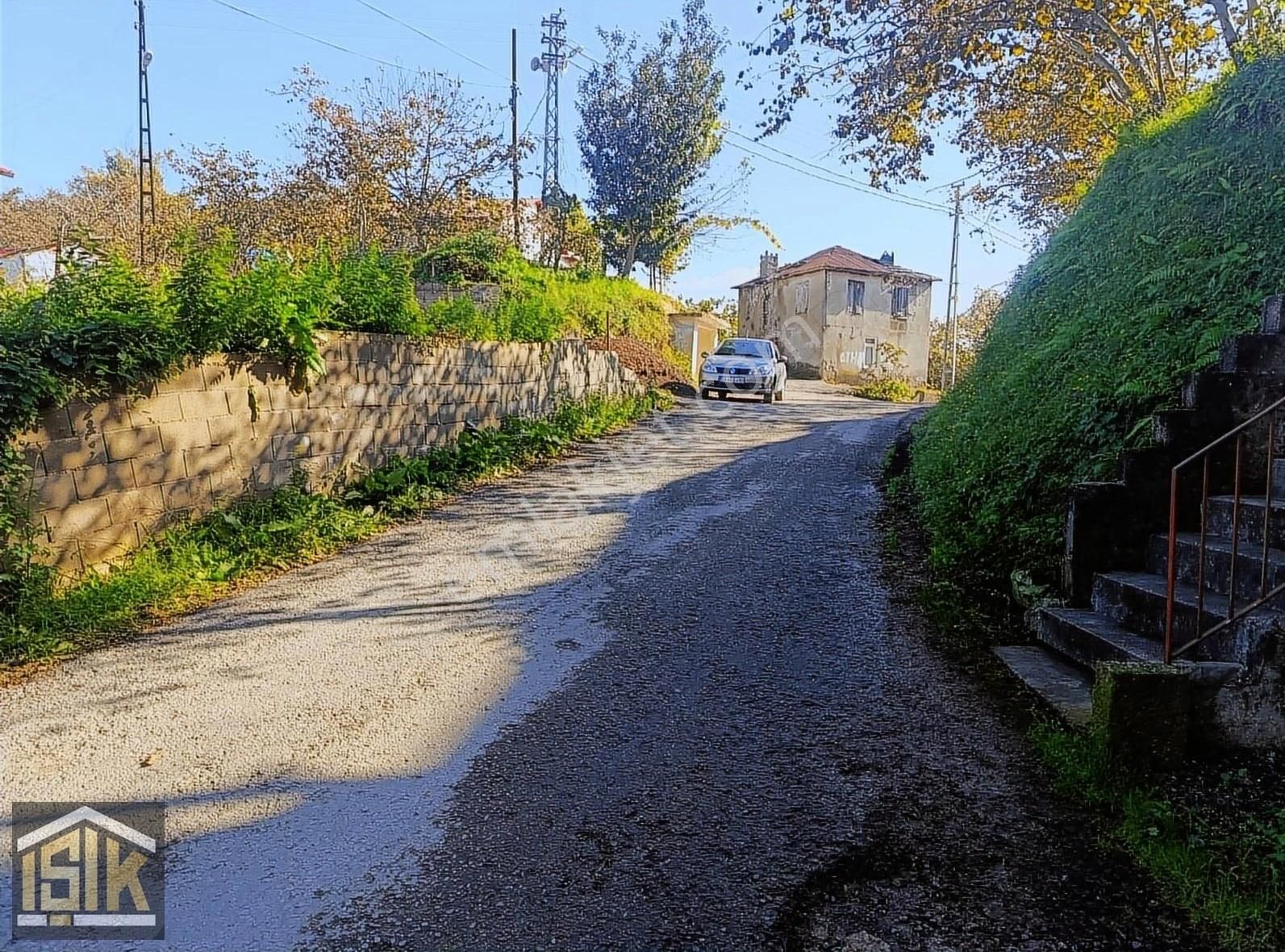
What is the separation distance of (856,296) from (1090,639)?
128ft

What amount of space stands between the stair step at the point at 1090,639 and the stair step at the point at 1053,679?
0.07 metres

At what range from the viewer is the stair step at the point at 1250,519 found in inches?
166

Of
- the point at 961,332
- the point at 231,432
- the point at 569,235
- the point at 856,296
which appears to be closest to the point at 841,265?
the point at 856,296

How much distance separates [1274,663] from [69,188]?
147ft

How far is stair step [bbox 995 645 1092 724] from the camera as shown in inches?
152

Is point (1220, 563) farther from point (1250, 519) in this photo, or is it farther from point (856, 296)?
point (856, 296)

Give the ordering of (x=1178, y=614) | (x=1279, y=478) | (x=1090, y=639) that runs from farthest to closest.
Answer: (x=1279, y=478) → (x=1090, y=639) → (x=1178, y=614)

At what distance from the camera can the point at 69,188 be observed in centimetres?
3662

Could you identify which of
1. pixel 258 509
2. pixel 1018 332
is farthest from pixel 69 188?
pixel 1018 332

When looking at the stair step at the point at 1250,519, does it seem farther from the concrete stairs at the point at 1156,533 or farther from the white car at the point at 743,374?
the white car at the point at 743,374

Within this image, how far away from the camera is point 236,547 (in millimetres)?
6543

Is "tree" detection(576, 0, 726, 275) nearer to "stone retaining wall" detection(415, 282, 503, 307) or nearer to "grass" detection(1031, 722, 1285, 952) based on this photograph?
"stone retaining wall" detection(415, 282, 503, 307)

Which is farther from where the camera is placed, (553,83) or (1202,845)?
(553,83)

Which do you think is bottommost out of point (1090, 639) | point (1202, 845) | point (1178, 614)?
point (1202, 845)
